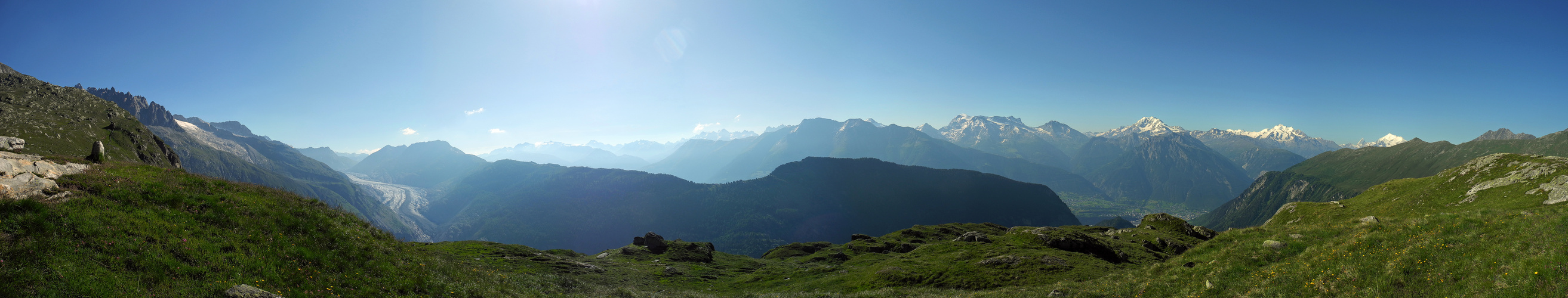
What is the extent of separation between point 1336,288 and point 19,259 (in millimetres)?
44896

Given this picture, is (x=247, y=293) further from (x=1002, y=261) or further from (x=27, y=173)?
(x=1002, y=261)

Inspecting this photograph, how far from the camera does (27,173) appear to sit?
20.5 meters

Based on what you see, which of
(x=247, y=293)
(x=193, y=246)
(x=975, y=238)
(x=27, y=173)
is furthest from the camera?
(x=975, y=238)

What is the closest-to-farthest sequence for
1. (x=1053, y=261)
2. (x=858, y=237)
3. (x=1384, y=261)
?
(x=1384, y=261) < (x=1053, y=261) < (x=858, y=237)

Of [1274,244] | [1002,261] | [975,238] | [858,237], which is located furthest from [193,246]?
[858,237]

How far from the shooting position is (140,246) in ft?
57.3

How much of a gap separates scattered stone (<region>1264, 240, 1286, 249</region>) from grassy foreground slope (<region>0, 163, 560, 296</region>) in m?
41.9

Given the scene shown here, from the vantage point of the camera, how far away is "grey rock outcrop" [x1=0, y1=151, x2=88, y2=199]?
61.9 ft

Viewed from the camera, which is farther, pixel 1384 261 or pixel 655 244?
pixel 655 244

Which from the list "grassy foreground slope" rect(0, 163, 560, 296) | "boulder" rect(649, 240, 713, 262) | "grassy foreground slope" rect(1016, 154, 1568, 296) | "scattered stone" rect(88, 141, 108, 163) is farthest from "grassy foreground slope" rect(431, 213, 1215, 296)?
"scattered stone" rect(88, 141, 108, 163)

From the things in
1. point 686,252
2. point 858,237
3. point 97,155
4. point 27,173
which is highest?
point 97,155

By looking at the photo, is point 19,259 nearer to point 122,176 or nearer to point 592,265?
point 122,176

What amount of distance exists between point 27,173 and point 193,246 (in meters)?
10.4

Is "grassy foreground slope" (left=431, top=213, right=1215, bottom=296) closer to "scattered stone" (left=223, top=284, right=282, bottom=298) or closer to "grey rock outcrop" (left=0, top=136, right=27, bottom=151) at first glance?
"scattered stone" (left=223, top=284, right=282, bottom=298)
